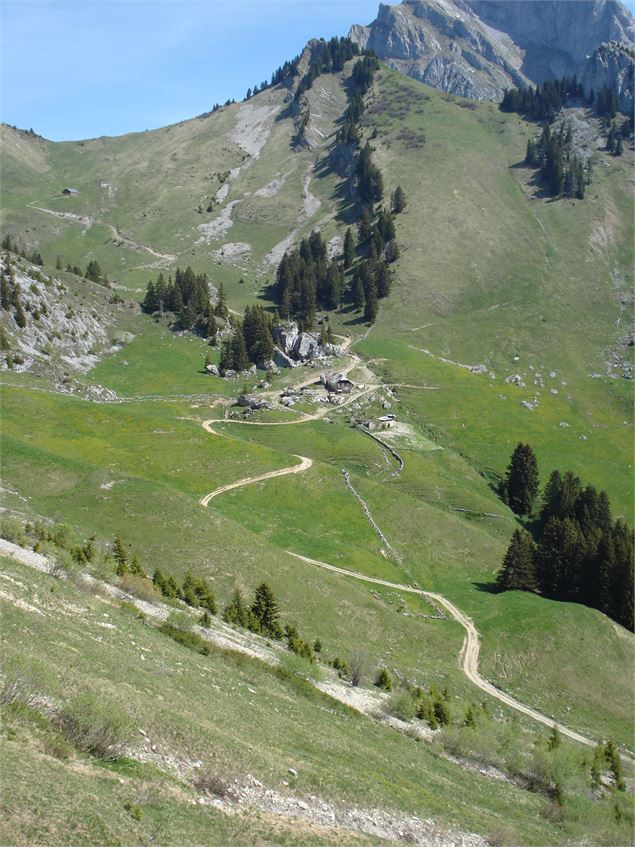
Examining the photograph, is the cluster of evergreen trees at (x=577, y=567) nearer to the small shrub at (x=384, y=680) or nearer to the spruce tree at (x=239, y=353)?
the small shrub at (x=384, y=680)

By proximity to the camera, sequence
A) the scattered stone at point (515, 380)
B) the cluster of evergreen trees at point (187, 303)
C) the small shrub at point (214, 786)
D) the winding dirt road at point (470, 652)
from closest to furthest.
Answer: the small shrub at point (214, 786)
the winding dirt road at point (470, 652)
the scattered stone at point (515, 380)
the cluster of evergreen trees at point (187, 303)

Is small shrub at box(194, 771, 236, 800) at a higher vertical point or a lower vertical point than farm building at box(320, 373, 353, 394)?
lower

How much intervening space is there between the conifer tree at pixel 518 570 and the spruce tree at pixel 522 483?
2916 cm

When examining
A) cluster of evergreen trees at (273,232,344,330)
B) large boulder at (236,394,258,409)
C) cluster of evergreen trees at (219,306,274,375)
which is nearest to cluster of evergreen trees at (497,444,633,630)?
large boulder at (236,394,258,409)

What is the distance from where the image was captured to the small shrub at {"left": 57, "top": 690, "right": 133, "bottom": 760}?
17844 mm

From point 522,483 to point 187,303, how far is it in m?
93.2

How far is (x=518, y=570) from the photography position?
2800 inches

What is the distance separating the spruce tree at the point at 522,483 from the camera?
100500 millimetres

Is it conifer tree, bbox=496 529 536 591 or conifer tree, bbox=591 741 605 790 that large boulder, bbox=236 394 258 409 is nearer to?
conifer tree, bbox=496 529 536 591

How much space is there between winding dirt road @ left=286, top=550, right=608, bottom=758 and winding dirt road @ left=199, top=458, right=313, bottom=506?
1539 cm

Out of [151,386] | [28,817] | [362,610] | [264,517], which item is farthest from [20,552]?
[151,386]

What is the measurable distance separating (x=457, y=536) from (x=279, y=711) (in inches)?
2197

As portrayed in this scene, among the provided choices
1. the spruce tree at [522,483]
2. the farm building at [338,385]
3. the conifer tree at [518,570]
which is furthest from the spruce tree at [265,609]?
the farm building at [338,385]

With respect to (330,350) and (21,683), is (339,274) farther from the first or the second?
(21,683)
